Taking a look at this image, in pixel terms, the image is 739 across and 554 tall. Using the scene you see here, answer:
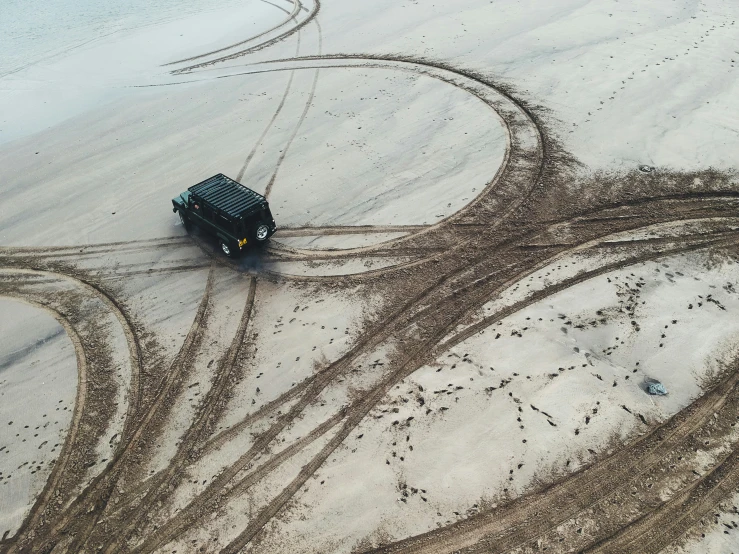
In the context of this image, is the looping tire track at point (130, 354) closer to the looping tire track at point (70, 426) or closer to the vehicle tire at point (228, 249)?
the looping tire track at point (70, 426)

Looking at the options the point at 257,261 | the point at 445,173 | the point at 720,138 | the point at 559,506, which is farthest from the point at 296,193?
the point at 720,138

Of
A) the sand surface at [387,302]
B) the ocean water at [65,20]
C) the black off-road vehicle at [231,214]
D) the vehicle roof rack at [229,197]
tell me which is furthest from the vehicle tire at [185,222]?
the ocean water at [65,20]

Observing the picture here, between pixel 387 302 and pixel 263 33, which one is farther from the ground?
pixel 263 33

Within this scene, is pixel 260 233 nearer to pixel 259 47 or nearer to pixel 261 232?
pixel 261 232

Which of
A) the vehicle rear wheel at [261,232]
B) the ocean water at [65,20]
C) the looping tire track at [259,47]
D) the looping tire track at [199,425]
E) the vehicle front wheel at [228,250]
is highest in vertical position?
the ocean water at [65,20]

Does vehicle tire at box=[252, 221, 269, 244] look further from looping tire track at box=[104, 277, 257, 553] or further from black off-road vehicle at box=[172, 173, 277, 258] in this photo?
looping tire track at box=[104, 277, 257, 553]

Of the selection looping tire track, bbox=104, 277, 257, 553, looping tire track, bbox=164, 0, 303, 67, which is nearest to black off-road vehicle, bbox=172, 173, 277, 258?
looping tire track, bbox=104, 277, 257, 553

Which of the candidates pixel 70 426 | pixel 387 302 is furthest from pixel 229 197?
pixel 70 426
